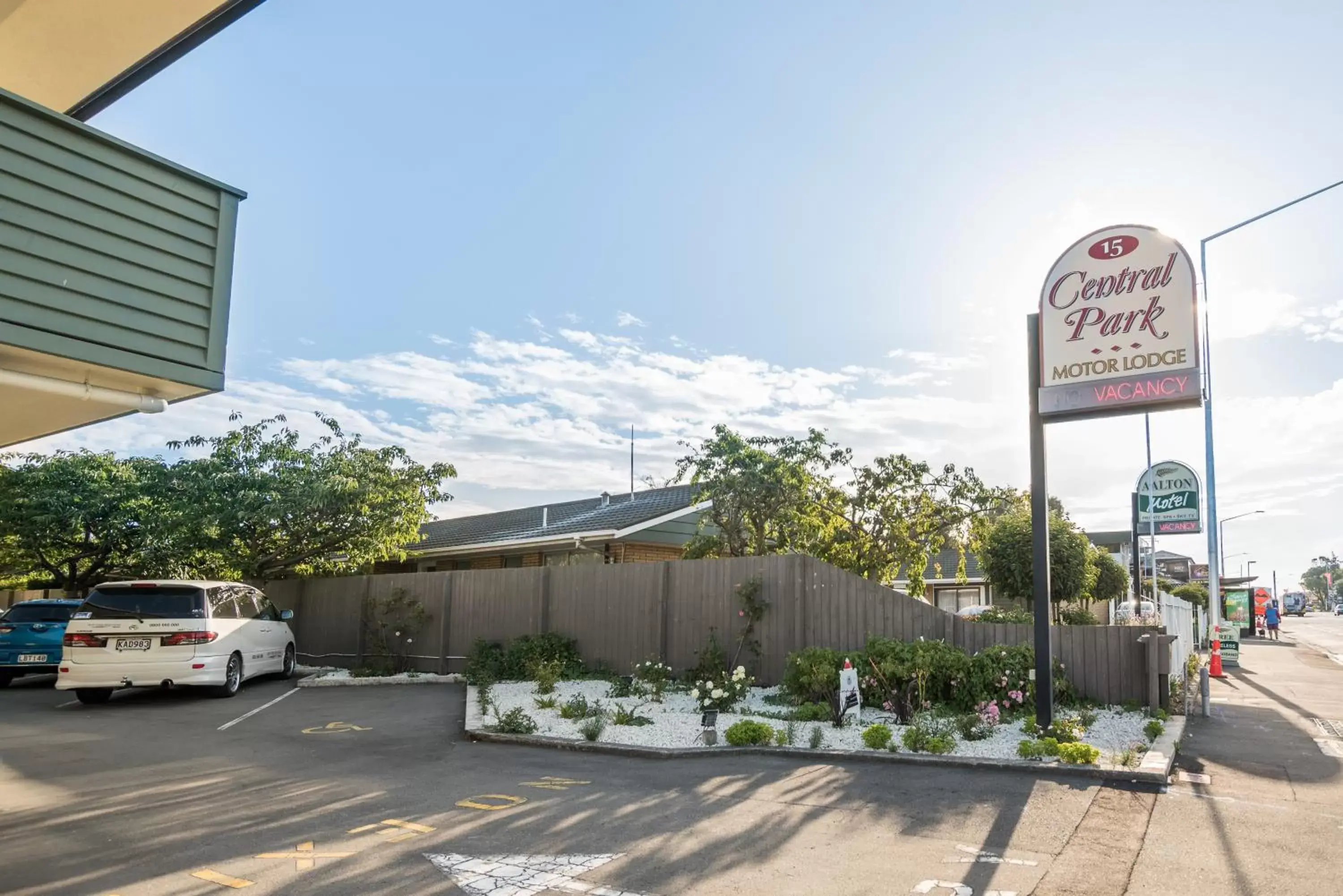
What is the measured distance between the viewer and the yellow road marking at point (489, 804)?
708cm

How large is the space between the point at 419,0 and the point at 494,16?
1.17 m

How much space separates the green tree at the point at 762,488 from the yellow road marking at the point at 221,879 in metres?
13.2

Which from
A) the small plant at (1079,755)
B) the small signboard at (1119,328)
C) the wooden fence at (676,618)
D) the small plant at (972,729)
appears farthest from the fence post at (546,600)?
the small plant at (1079,755)

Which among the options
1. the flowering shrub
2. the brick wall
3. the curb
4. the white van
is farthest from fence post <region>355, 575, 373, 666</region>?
the flowering shrub

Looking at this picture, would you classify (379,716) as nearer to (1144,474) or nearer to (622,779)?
(622,779)

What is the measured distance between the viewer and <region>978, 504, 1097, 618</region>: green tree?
20.9m

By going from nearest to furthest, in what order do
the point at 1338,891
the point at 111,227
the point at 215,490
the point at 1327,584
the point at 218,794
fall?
the point at 111,227 < the point at 1338,891 < the point at 218,794 < the point at 215,490 < the point at 1327,584

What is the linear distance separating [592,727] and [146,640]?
7.23 meters

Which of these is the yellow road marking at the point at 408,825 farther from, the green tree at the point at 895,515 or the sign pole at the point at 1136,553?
the sign pole at the point at 1136,553

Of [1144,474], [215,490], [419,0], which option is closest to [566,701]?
[419,0]

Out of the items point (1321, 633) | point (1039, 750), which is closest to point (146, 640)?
point (1039, 750)

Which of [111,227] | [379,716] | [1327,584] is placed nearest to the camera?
[111,227]

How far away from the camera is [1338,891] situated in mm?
5242

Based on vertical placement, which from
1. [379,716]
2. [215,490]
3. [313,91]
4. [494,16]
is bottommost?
[379,716]
